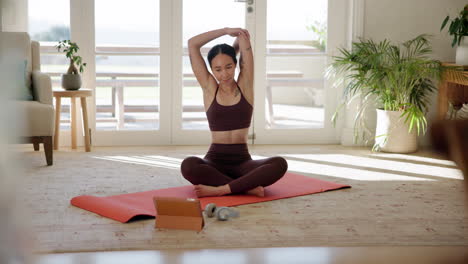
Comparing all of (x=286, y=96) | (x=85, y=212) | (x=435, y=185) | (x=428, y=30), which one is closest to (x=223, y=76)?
(x=85, y=212)

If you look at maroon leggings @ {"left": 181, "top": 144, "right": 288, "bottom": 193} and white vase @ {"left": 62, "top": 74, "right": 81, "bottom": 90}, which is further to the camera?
white vase @ {"left": 62, "top": 74, "right": 81, "bottom": 90}

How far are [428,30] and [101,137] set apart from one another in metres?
2.75

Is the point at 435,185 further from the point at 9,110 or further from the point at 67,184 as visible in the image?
the point at 9,110

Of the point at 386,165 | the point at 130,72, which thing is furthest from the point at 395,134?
the point at 130,72

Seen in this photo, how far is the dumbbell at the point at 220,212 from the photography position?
2.62m

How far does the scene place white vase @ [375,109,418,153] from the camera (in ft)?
15.0

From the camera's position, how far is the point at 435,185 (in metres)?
3.49

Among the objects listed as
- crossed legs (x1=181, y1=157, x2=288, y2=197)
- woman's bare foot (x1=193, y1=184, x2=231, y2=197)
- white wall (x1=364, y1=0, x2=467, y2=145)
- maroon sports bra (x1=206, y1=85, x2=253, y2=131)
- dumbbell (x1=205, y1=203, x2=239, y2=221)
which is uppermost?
white wall (x1=364, y1=0, x2=467, y2=145)

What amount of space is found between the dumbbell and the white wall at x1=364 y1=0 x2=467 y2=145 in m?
2.64

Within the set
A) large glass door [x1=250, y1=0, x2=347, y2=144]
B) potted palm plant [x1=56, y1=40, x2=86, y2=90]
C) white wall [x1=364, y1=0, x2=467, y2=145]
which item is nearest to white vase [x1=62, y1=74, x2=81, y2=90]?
potted palm plant [x1=56, y1=40, x2=86, y2=90]

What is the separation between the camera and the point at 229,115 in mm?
3107

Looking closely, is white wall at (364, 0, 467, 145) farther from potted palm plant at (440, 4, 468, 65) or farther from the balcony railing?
the balcony railing

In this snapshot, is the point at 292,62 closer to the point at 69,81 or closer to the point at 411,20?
the point at 411,20

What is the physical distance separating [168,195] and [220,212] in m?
0.53
